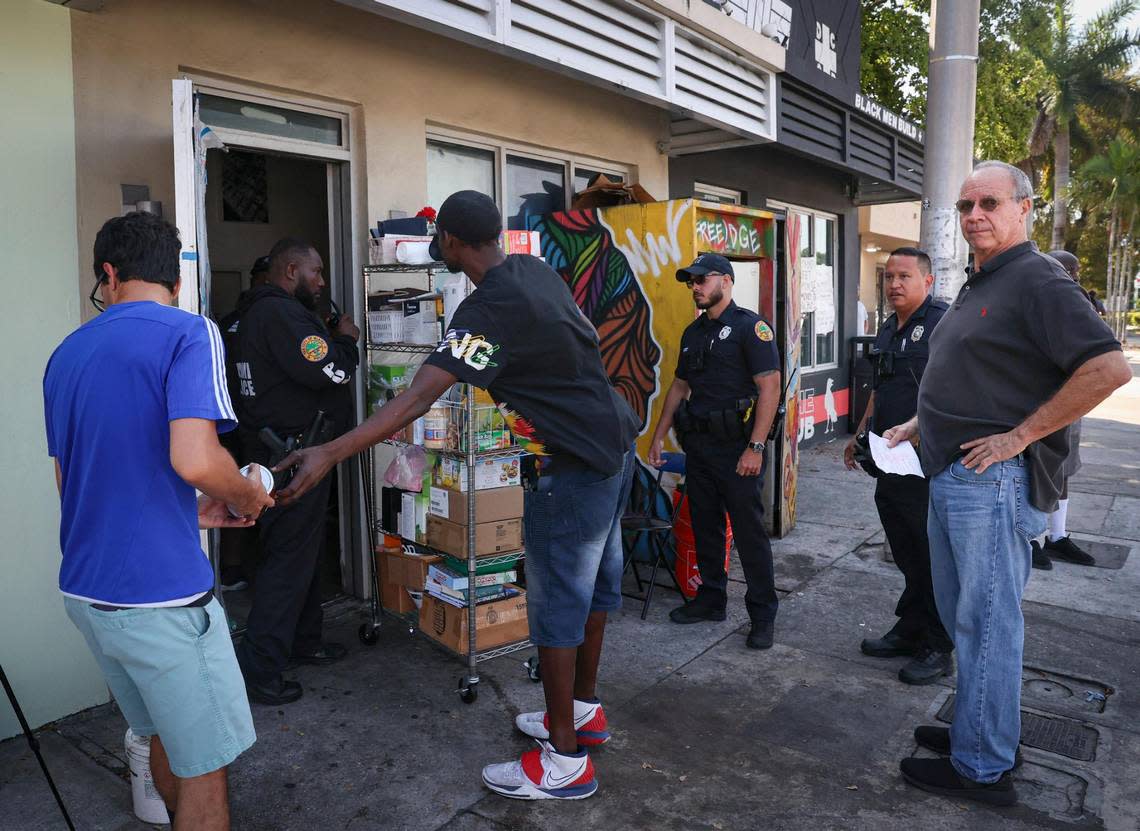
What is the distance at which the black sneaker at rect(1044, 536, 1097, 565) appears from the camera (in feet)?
20.3

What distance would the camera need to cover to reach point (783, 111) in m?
7.48

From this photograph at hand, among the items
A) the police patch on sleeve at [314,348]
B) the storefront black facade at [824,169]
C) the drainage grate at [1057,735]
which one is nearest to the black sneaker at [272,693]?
the police patch on sleeve at [314,348]

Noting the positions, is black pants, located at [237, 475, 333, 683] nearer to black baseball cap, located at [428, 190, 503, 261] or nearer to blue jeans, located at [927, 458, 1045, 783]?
black baseball cap, located at [428, 190, 503, 261]

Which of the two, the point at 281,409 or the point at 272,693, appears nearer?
the point at 272,693

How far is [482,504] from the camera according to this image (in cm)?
419

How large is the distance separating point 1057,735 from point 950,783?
31.6 inches

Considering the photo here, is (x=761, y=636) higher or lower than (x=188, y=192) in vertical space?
lower

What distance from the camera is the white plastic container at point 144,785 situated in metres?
2.99

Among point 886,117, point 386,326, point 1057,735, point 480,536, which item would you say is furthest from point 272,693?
point 886,117

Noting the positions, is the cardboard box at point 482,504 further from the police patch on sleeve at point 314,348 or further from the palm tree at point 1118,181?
the palm tree at point 1118,181

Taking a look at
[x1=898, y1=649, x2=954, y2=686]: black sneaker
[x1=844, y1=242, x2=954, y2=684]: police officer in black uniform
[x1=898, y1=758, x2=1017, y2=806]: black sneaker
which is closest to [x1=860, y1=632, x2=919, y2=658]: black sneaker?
[x1=844, y1=242, x2=954, y2=684]: police officer in black uniform

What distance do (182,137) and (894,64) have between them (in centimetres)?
1280

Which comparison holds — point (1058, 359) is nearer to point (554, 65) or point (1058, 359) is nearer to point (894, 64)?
point (554, 65)

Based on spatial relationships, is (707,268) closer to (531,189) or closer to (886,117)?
(531,189)
